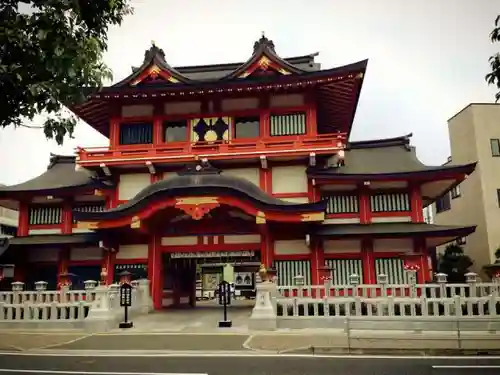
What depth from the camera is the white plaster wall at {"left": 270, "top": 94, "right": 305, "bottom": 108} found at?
24.7m

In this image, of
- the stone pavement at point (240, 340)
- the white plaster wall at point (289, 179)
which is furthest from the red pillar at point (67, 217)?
the white plaster wall at point (289, 179)

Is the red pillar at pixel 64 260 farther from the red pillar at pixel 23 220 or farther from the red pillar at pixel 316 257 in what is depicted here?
the red pillar at pixel 316 257

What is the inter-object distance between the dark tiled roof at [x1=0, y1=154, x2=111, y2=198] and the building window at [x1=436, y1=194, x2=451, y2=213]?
27.6 m

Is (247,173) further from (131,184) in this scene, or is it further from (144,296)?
(144,296)

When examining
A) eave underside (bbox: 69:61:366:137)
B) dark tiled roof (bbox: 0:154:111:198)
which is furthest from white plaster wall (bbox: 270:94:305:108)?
dark tiled roof (bbox: 0:154:111:198)

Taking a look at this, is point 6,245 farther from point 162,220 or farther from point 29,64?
point 29,64

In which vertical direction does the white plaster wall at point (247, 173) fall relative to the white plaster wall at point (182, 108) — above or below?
below

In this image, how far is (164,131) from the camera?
84.3ft

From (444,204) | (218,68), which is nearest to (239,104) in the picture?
(218,68)

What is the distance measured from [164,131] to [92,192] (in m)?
5.12

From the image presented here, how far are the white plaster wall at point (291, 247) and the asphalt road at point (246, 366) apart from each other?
11.4 metres

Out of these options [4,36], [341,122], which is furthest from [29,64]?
[341,122]

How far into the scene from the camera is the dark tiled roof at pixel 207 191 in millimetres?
20547

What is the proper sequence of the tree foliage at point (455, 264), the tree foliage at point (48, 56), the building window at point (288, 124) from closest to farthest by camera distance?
the tree foliage at point (48, 56), the building window at point (288, 124), the tree foliage at point (455, 264)
